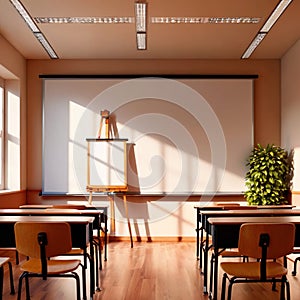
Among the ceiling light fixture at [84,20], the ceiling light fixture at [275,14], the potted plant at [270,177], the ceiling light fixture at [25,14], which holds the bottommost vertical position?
the potted plant at [270,177]

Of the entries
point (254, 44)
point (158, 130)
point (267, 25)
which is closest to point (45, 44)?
point (158, 130)

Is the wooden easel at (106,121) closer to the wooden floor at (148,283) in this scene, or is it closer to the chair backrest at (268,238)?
the wooden floor at (148,283)

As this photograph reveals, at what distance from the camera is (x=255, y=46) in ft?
25.0

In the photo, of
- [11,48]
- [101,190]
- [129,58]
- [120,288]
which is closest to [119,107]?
[129,58]

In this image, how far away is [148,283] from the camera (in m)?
5.16

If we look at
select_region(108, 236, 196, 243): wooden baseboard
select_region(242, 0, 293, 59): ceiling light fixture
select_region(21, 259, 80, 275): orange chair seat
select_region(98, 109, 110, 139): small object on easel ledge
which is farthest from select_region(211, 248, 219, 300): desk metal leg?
select_region(98, 109, 110, 139): small object on easel ledge

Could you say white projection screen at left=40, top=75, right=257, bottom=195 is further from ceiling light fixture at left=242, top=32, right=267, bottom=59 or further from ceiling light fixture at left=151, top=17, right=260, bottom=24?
ceiling light fixture at left=151, top=17, right=260, bottom=24

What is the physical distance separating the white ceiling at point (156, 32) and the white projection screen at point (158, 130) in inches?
21.6

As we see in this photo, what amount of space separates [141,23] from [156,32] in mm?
492

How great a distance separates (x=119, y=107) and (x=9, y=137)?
1926 millimetres

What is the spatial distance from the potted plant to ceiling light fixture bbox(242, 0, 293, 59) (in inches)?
62.1

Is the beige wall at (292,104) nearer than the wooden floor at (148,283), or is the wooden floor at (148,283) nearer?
the wooden floor at (148,283)

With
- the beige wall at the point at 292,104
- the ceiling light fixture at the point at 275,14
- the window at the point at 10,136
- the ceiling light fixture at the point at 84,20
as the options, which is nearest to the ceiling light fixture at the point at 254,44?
the ceiling light fixture at the point at 275,14

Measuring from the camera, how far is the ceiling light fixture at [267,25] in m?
5.75
